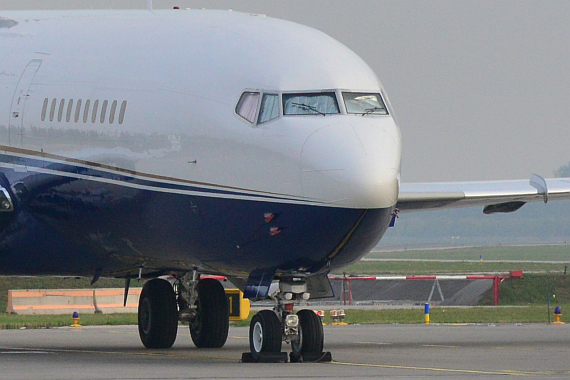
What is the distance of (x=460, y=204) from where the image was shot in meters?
28.5

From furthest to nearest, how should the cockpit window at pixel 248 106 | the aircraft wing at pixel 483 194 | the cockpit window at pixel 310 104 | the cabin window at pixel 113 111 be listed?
the aircraft wing at pixel 483 194
the cabin window at pixel 113 111
the cockpit window at pixel 248 106
the cockpit window at pixel 310 104

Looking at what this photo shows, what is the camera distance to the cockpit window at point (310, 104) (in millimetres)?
20266

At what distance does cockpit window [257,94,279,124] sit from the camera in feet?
66.5

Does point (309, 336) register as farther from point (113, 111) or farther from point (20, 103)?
point (20, 103)

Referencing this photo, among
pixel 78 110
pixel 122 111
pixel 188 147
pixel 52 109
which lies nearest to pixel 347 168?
pixel 188 147

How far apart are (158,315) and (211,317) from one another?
1.09 meters

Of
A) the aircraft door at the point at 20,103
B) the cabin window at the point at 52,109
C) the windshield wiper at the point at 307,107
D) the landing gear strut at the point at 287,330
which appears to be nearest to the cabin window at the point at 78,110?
the cabin window at the point at 52,109

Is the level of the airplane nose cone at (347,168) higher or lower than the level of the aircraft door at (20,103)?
lower

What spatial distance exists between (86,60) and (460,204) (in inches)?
363

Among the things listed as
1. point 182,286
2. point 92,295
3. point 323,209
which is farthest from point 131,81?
point 92,295

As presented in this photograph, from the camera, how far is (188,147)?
825 inches

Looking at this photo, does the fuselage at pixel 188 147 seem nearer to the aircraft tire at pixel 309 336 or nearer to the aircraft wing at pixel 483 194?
the aircraft tire at pixel 309 336

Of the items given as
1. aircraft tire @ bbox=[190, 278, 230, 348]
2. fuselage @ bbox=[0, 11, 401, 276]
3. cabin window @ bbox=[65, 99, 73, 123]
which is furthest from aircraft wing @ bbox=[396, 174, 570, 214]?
cabin window @ bbox=[65, 99, 73, 123]

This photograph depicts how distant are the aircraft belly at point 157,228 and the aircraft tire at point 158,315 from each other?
6.67ft
